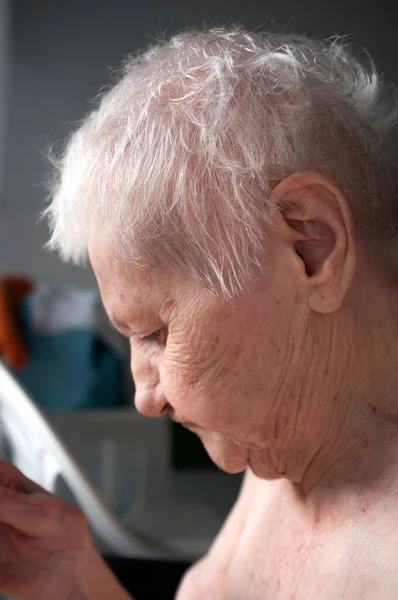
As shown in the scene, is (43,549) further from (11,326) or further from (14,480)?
(11,326)

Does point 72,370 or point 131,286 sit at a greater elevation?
point 131,286

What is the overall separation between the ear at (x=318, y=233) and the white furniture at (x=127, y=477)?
33.3 inches

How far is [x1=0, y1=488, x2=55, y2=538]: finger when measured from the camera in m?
0.93

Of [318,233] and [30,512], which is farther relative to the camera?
[30,512]

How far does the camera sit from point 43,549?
1012mm

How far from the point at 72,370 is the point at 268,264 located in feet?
7.15

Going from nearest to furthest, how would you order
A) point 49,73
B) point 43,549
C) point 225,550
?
1. point 43,549
2. point 225,550
3. point 49,73

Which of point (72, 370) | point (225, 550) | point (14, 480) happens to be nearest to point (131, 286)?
point (14, 480)

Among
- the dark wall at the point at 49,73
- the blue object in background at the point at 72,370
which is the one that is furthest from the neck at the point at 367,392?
the dark wall at the point at 49,73

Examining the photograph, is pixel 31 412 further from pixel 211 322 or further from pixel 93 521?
pixel 211 322

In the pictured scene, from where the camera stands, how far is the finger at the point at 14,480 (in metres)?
0.95

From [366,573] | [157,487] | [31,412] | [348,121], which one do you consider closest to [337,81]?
[348,121]

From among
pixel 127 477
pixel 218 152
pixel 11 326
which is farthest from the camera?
pixel 11 326

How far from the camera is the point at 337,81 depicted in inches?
34.3
